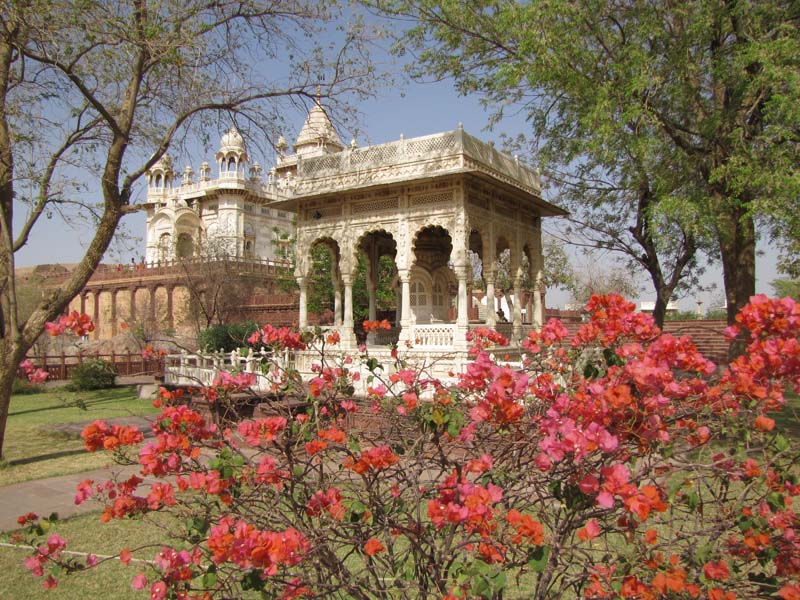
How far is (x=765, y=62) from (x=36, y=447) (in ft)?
44.6

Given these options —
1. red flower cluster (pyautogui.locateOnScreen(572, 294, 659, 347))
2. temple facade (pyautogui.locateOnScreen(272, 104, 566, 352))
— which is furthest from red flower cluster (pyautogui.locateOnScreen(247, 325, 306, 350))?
temple facade (pyautogui.locateOnScreen(272, 104, 566, 352))

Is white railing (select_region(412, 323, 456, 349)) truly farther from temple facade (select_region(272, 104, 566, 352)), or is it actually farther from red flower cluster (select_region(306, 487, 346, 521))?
red flower cluster (select_region(306, 487, 346, 521))

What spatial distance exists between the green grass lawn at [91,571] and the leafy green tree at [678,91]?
8.43m

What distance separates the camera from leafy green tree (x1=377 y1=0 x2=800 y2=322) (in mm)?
9023

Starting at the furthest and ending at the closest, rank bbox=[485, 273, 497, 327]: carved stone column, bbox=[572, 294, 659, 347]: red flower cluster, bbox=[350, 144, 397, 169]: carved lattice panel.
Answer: bbox=[350, 144, 397, 169]: carved lattice panel
bbox=[485, 273, 497, 327]: carved stone column
bbox=[572, 294, 659, 347]: red flower cluster

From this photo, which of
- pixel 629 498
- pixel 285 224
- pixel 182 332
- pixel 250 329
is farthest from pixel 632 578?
pixel 285 224

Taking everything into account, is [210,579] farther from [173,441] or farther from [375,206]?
[375,206]

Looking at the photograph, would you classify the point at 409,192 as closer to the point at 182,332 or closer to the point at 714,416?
the point at 714,416

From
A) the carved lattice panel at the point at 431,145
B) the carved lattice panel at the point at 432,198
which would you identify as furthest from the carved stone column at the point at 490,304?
the carved lattice panel at the point at 431,145

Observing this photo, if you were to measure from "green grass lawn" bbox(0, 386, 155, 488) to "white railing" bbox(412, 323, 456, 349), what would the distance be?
596 centimetres

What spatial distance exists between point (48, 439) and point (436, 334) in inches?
319

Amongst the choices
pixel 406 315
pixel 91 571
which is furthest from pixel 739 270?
pixel 91 571

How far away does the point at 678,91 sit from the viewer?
34.4ft

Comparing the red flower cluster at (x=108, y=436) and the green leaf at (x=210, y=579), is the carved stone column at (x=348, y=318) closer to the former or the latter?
the red flower cluster at (x=108, y=436)
